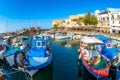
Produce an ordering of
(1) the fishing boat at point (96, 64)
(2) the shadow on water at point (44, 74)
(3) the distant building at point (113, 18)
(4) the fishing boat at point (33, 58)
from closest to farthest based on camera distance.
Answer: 1. (1) the fishing boat at point (96, 64)
2. (4) the fishing boat at point (33, 58)
3. (2) the shadow on water at point (44, 74)
4. (3) the distant building at point (113, 18)

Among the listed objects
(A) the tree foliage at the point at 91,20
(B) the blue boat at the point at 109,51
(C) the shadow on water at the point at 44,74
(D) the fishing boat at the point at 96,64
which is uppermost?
(A) the tree foliage at the point at 91,20

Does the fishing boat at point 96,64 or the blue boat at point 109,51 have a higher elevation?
the blue boat at point 109,51

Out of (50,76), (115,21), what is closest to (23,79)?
(50,76)

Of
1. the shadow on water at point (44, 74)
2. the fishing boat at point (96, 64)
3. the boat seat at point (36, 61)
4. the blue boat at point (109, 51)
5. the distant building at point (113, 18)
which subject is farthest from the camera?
the distant building at point (113, 18)

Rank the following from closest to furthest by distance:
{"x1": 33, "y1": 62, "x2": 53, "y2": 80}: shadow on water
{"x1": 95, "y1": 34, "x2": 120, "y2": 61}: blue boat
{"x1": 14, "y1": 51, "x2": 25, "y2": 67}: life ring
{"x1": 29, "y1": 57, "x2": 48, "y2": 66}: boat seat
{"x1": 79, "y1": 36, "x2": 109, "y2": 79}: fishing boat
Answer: {"x1": 79, "y1": 36, "x2": 109, "y2": 79}: fishing boat → {"x1": 14, "y1": 51, "x2": 25, "y2": 67}: life ring → {"x1": 29, "y1": 57, "x2": 48, "y2": 66}: boat seat → {"x1": 33, "y1": 62, "x2": 53, "y2": 80}: shadow on water → {"x1": 95, "y1": 34, "x2": 120, "y2": 61}: blue boat

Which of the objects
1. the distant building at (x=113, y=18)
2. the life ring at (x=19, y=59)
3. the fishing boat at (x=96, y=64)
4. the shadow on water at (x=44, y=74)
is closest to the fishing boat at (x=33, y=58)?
the life ring at (x=19, y=59)

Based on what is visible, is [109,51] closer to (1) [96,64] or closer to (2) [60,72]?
(1) [96,64]

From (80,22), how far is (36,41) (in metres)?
87.7

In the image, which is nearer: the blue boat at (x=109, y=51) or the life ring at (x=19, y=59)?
the life ring at (x=19, y=59)

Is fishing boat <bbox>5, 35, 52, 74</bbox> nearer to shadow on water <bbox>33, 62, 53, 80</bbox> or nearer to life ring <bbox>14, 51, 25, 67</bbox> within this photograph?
life ring <bbox>14, 51, 25, 67</bbox>

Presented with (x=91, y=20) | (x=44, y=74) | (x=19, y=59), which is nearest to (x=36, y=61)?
(x=19, y=59)

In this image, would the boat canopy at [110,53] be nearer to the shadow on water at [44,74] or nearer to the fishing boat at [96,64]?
the fishing boat at [96,64]

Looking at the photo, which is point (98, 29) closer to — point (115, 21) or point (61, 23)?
point (115, 21)

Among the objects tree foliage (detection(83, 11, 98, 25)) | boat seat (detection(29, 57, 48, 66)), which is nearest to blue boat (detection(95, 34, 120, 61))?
boat seat (detection(29, 57, 48, 66))
